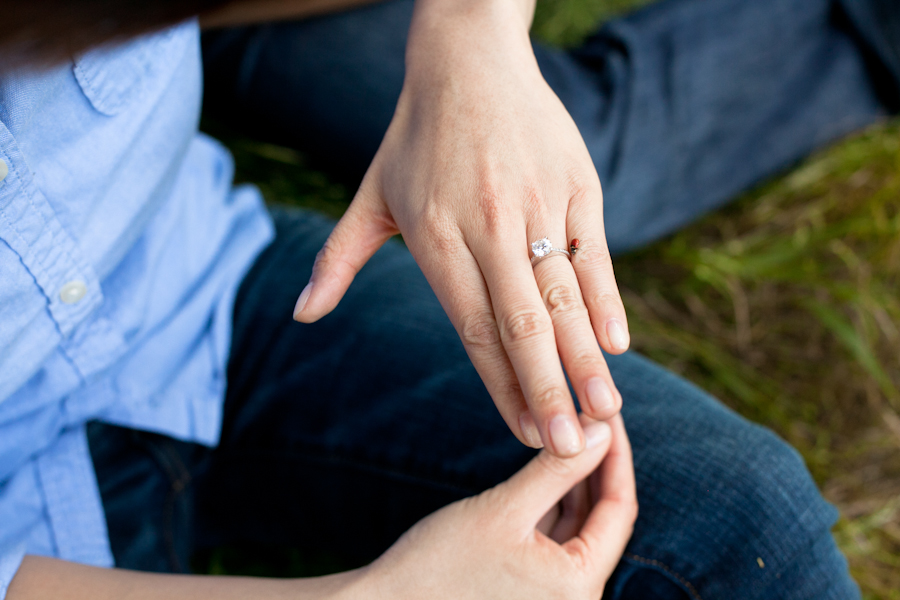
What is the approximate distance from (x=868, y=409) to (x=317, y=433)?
5.00 feet

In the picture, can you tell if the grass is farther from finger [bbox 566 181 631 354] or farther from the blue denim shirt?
finger [bbox 566 181 631 354]

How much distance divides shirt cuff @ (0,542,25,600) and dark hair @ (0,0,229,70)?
600mm

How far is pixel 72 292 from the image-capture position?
794 mm

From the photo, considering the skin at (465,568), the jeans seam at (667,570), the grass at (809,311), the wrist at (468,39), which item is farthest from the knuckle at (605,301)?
the grass at (809,311)

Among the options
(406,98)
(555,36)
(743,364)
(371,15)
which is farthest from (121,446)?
(555,36)

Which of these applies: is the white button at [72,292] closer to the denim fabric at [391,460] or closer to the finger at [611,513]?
the denim fabric at [391,460]

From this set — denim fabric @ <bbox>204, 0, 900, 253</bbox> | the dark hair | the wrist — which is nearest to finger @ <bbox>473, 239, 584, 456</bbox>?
the wrist

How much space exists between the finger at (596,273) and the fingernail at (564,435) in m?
0.10

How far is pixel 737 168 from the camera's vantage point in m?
1.77

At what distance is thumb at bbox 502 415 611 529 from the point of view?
0.79m

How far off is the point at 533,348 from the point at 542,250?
130 mm

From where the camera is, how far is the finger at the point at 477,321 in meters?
0.69

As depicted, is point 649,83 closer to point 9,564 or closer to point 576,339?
point 576,339

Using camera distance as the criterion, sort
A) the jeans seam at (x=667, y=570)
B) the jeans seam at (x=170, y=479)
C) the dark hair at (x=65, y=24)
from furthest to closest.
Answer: the jeans seam at (x=170, y=479), the jeans seam at (x=667, y=570), the dark hair at (x=65, y=24)
